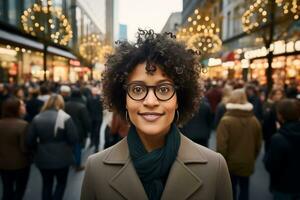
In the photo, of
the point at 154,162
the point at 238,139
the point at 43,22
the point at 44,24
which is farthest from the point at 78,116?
the point at 44,24

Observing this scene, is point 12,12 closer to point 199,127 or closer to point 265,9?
point 265,9

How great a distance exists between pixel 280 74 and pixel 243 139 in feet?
62.2

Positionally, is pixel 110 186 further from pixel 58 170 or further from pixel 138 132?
pixel 58 170

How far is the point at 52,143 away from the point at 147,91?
387 centimetres

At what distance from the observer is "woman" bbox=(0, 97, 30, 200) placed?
5.77 meters

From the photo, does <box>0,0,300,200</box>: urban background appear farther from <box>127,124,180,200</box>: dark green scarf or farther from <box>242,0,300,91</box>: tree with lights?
<box>127,124,180,200</box>: dark green scarf

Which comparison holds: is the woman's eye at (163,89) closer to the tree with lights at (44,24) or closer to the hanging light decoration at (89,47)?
the tree with lights at (44,24)

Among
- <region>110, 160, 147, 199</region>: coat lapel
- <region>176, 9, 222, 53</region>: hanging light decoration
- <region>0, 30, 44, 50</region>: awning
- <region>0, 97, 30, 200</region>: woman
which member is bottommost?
<region>0, 97, 30, 200</region>: woman

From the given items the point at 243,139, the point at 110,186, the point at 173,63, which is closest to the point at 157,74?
the point at 173,63

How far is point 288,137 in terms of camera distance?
469 centimetres

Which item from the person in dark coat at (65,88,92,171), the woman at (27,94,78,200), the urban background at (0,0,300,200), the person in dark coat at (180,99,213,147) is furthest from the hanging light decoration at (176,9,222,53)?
the woman at (27,94,78,200)

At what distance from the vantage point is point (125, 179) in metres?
2.25

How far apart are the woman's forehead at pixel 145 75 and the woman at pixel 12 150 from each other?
4.00 meters

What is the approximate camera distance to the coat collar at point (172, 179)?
7.23ft
